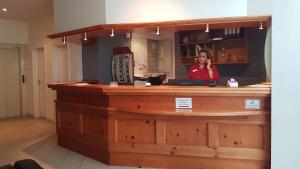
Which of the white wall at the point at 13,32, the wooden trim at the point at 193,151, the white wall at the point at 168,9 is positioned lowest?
the wooden trim at the point at 193,151

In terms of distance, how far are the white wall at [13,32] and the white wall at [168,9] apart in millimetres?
4402

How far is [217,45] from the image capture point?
5.10m

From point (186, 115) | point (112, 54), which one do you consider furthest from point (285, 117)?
point (112, 54)

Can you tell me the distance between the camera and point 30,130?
553 centimetres

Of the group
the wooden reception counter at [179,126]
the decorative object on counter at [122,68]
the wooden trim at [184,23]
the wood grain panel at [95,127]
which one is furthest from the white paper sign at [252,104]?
the decorative object on counter at [122,68]

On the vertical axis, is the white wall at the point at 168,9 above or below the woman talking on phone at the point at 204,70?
above

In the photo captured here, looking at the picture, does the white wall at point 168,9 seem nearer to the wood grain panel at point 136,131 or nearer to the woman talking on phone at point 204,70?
the woman talking on phone at point 204,70

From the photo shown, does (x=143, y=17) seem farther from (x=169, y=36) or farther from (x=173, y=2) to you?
(x=169, y=36)

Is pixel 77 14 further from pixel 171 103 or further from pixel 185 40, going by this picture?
pixel 185 40

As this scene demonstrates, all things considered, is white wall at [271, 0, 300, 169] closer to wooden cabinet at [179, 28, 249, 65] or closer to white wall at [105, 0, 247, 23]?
white wall at [105, 0, 247, 23]

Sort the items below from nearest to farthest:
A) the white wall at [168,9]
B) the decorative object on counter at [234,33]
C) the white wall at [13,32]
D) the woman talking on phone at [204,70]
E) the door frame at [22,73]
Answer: the white wall at [168,9] < the woman talking on phone at [204,70] < the decorative object on counter at [234,33] < the white wall at [13,32] < the door frame at [22,73]

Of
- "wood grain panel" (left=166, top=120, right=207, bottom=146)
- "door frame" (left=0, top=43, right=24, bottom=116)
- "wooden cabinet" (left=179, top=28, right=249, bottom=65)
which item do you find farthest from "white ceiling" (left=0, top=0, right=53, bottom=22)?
"wood grain panel" (left=166, top=120, right=207, bottom=146)

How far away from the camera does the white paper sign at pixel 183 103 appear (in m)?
3.07

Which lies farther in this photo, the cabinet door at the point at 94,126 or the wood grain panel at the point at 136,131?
the cabinet door at the point at 94,126
